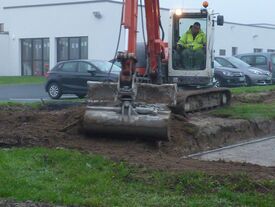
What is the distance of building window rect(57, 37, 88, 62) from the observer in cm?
4391

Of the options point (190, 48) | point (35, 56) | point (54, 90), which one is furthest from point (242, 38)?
point (190, 48)

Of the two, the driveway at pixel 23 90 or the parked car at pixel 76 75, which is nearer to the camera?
the parked car at pixel 76 75

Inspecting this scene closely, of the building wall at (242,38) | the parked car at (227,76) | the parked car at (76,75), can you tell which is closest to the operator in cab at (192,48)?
the parked car at (76,75)

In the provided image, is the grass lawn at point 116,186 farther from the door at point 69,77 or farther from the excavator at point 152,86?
the door at point 69,77

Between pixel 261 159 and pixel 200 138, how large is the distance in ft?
7.01

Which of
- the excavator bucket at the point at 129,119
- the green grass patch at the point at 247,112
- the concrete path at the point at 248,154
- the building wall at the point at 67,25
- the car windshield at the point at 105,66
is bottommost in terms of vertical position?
the concrete path at the point at 248,154

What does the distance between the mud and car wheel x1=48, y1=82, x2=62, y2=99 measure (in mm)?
8547

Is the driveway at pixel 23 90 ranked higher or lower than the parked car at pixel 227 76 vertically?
lower

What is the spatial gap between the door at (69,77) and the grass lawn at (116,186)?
14.3 m

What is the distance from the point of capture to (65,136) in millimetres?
12336

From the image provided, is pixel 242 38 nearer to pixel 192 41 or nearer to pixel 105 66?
pixel 105 66

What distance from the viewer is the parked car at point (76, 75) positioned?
77.2ft

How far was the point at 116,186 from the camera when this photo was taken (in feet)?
27.8

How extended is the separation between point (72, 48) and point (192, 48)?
28.7m
